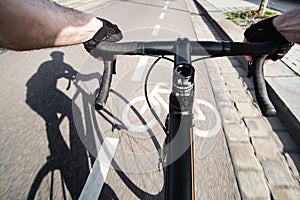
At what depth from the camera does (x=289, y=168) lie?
2.44 m

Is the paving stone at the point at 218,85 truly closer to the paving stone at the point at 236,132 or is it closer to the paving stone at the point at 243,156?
the paving stone at the point at 236,132

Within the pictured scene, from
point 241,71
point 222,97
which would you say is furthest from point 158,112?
point 241,71

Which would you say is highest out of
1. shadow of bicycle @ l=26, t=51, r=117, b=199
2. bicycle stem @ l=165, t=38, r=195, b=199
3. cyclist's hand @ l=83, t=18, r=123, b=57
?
cyclist's hand @ l=83, t=18, r=123, b=57

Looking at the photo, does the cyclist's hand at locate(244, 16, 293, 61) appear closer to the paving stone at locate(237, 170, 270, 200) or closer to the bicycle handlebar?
the bicycle handlebar

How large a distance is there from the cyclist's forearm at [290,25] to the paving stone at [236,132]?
1.99 metres

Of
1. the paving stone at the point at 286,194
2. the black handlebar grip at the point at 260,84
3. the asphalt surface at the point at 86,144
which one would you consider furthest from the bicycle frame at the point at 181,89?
the paving stone at the point at 286,194

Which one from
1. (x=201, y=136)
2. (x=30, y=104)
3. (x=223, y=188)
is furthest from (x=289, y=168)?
(x=30, y=104)

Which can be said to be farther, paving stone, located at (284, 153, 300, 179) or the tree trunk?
the tree trunk

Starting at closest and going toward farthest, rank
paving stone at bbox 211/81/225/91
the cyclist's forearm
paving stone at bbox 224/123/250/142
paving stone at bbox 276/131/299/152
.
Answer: the cyclist's forearm, paving stone at bbox 276/131/299/152, paving stone at bbox 224/123/250/142, paving stone at bbox 211/81/225/91

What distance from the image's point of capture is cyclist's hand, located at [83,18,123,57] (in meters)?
1.11

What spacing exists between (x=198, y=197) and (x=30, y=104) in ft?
10.2

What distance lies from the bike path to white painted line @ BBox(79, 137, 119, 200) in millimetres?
1522

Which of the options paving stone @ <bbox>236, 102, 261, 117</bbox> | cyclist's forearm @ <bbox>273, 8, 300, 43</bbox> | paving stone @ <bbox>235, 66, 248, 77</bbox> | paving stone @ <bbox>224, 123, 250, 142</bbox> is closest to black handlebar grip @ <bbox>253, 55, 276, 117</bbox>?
cyclist's forearm @ <bbox>273, 8, 300, 43</bbox>

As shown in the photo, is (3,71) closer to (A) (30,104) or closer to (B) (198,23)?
(A) (30,104)
